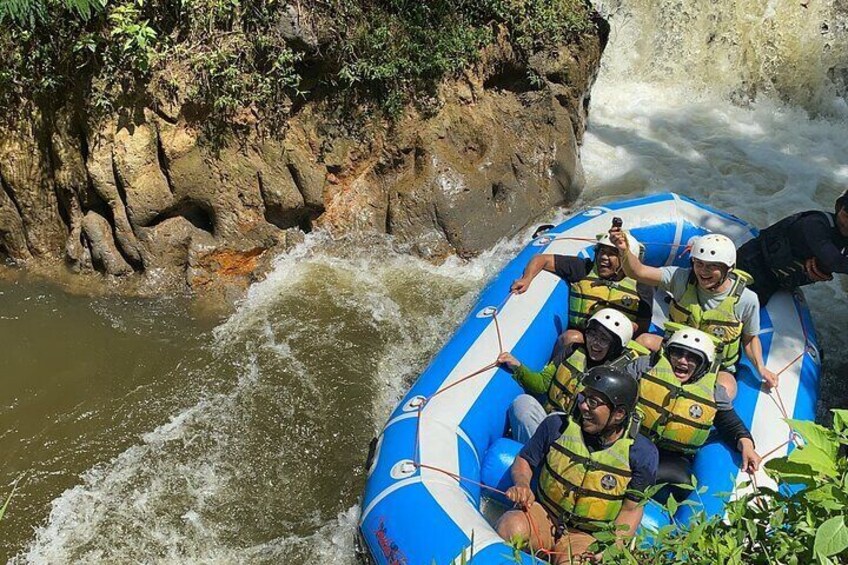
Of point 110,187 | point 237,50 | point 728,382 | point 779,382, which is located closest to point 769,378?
point 779,382

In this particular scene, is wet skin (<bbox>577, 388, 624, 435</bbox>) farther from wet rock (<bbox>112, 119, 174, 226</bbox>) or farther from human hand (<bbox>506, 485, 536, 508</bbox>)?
wet rock (<bbox>112, 119, 174, 226</bbox>)

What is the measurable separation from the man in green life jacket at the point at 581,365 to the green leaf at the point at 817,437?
188cm

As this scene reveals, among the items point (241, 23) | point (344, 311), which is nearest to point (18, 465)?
point (344, 311)

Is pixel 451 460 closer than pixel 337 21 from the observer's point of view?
Yes

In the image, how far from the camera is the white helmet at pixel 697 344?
3.81 metres

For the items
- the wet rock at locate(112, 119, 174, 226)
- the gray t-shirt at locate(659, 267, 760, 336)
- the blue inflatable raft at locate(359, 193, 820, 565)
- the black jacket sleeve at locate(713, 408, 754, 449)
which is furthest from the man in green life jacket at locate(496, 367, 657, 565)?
the wet rock at locate(112, 119, 174, 226)

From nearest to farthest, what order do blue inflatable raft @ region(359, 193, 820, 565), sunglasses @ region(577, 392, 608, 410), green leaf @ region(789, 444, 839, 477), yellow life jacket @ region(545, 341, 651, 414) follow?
green leaf @ region(789, 444, 839, 477) → sunglasses @ region(577, 392, 608, 410) → blue inflatable raft @ region(359, 193, 820, 565) → yellow life jacket @ region(545, 341, 651, 414)

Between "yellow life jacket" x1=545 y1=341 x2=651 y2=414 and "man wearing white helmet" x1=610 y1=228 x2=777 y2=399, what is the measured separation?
1.71 feet

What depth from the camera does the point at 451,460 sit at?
143 inches

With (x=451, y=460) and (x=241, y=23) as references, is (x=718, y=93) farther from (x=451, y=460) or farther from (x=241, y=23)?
(x=451, y=460)

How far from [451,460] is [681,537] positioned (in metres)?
1.69

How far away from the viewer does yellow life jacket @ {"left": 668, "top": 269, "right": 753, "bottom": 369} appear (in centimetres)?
420

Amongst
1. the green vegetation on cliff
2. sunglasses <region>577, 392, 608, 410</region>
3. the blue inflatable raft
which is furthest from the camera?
the green vegetation on cliff

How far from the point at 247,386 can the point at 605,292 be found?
220cm
